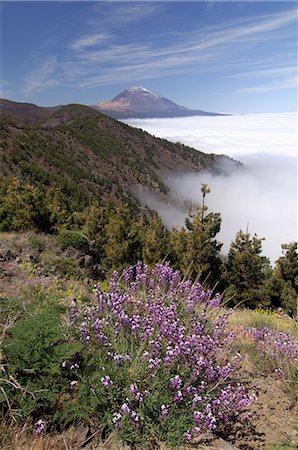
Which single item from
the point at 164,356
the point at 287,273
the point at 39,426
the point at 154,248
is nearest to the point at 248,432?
the point at 164,356

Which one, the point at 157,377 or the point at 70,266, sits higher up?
the point at 157,377

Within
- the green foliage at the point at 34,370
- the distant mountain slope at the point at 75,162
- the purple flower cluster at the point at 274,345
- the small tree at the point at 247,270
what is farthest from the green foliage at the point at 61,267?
the distant mountain slope at the point at 75,162

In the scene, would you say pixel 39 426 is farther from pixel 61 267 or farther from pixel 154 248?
pixel 154 248

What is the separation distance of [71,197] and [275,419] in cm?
9101

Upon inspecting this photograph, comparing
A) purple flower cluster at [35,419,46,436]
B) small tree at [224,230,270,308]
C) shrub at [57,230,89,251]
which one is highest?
purple flower cluster at [35,419,46,436]

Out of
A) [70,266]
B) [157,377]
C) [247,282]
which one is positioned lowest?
[247,282]

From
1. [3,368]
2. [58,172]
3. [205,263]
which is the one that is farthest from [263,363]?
[58,172]

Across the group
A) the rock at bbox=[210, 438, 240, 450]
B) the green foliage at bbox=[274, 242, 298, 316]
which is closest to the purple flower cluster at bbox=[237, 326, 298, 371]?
the rock at bbox=[210, 438, 240, 450]

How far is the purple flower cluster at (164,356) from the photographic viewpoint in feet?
10.1

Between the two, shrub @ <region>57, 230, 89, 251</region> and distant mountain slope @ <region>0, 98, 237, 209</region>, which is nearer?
shrub @ <region>57, 230, 89, 251</region>

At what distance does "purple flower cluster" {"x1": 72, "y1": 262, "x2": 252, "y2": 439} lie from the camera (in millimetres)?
3076

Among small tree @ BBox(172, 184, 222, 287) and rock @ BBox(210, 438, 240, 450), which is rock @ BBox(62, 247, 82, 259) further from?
small tree @ BBox(172, 184, 222, 287)

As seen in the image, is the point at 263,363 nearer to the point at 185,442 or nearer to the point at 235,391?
the point at 235,391

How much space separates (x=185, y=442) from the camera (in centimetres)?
306
